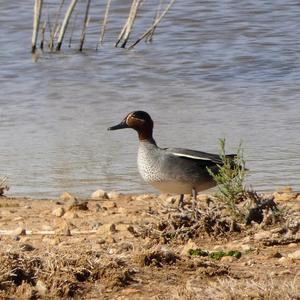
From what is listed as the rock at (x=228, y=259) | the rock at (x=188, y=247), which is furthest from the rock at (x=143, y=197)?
the rock at (x=228, y=259)

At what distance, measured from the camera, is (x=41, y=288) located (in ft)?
17.4

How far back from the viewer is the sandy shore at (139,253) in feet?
17.4

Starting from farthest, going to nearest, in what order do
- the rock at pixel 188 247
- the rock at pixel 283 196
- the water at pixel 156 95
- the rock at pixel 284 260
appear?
the water at pixel 156 95
the rock at pixel 283 196
the rock at pixel 188 247
the rock at pixel 284 260

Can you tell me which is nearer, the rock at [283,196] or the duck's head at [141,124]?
the rock at [283,196]

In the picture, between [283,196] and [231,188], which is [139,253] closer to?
[231,188]

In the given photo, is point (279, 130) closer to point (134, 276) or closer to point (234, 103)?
point (234, 103)

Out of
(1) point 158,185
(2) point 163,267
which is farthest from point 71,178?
(2) point 163,267

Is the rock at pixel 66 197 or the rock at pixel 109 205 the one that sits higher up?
the rock at pixel 109 205

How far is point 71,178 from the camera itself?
9469 millimetres

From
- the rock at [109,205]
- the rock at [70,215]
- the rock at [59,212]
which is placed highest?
the rock at [70,215]

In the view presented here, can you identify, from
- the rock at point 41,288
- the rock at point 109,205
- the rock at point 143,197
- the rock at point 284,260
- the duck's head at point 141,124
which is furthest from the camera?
the rock at point 143,197

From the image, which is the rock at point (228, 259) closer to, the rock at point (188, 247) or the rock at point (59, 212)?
the rock at point (188, 247)

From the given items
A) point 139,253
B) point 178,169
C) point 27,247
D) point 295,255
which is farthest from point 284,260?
point 178,169

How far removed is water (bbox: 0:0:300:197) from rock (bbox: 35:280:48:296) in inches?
143
